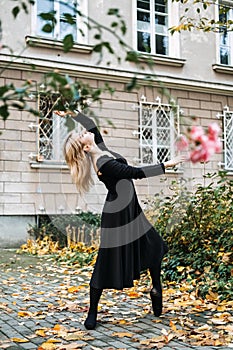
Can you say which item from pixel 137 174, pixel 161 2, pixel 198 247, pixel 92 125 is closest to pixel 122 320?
pixel 137 174

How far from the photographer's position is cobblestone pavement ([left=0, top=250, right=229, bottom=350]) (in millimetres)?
4242

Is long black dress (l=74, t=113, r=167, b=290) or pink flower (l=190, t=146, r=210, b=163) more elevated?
pink flower (l=190, t=146, r=210, b=163)

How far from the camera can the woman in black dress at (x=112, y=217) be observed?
4.62 m

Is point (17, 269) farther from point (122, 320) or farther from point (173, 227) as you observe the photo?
point (122, 320)

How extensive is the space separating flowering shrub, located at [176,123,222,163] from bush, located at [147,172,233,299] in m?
4.28

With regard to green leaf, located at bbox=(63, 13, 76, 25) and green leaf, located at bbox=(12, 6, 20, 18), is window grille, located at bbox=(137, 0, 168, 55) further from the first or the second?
green leaf, located at bbox=(12, 6, 20, 18)

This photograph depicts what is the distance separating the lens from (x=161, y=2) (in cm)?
1506

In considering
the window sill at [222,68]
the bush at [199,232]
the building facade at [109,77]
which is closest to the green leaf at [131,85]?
the bush at [199,232]

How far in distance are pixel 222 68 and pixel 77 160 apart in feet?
38.6

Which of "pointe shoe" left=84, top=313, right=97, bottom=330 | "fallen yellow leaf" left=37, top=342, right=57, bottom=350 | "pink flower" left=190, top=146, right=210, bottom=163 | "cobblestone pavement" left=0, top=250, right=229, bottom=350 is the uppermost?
"pink flower" left=190, top=146, right=210, bottom=163

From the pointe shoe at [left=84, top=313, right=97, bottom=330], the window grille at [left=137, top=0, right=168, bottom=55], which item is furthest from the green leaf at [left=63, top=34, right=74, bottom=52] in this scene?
the window grille at [left=137, top=0, right=168, bottom=55]

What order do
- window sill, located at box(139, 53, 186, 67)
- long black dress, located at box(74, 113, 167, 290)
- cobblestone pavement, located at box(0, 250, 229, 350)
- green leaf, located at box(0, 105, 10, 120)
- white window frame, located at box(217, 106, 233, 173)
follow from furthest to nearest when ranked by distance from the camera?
white window frame, located at box(217, 106, 233, 173), window sill, located at box(139, 53, 186, 67), long black dress, located at box(74, 113, 167, 290), cobblestone pavement, located at box(0, 250, 229, 350), green leaf, located at box(0, 105, 10, 120)

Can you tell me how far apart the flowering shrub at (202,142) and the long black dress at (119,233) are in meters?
2.63

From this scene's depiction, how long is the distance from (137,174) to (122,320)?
1500 mm
